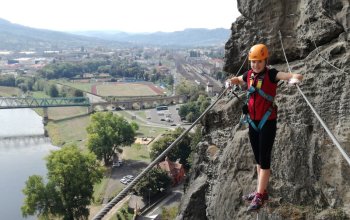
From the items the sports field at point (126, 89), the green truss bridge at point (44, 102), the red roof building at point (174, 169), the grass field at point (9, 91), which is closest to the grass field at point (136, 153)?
the red roof building at point (174, 169)

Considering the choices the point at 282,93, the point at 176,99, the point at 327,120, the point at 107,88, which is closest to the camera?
the point at 327,120

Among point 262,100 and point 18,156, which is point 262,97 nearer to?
point 262,100

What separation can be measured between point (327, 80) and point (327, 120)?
2.36 feet

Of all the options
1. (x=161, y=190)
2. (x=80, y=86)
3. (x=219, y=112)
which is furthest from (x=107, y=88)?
(x=219, y=112)

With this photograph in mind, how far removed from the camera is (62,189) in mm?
24234

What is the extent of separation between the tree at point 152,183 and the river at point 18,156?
31.2 ft

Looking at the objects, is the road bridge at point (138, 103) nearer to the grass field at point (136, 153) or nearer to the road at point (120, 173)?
the grass field at point (136, 153)

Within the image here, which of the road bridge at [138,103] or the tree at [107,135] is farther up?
the tree at [107,135]

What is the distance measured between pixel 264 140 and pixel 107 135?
34371mm

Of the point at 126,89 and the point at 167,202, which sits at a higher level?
the point at 167,202

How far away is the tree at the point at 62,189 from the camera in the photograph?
23219mm

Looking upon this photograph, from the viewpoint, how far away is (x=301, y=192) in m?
6.38

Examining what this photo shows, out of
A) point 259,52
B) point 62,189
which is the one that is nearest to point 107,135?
point 62,189

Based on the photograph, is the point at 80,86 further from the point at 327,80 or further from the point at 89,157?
the point at 327,80
